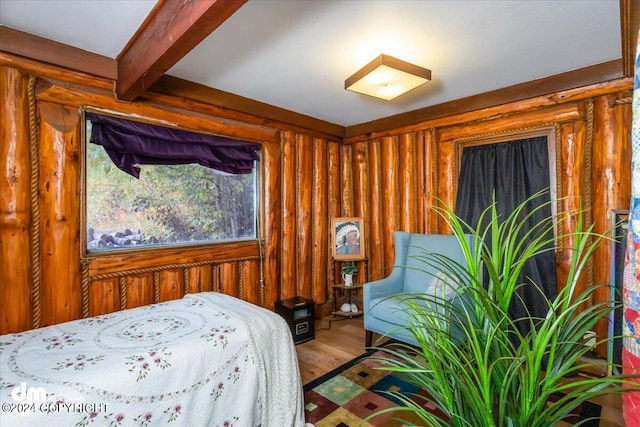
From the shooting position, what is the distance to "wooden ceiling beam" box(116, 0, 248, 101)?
1473 millimetres

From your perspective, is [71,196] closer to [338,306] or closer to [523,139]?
[338,306]

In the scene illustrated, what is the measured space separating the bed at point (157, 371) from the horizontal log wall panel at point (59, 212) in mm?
397

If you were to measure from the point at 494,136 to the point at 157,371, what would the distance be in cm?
330

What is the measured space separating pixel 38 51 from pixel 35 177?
0.80 metres

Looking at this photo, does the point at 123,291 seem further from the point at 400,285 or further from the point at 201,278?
the point at 400,285

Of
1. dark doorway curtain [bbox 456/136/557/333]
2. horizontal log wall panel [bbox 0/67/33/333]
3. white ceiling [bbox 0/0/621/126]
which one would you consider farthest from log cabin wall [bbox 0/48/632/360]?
white ceiling [bbox 0/0/621/126]

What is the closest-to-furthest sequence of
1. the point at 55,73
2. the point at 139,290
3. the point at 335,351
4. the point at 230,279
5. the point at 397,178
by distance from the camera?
the point at 55,73 < the point at 139,290 < the point at 335,351 < the point at 230,279 < the point at 397,178

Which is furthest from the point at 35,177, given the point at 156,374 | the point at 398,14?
the point at 398,14

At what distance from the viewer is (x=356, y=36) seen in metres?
2.08

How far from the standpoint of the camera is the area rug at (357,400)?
2.04m

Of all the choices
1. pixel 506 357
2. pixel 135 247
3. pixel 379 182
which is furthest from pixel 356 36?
pixel 135 247

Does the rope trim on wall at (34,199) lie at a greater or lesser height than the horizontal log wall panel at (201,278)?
greater

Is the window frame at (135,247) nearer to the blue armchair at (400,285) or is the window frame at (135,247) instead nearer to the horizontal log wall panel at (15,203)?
the horizontal log wall panel at (15,203)

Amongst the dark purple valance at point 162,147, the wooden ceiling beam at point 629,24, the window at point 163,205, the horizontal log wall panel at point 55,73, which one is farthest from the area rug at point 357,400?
the horizontal log wall panel at point 55,73
